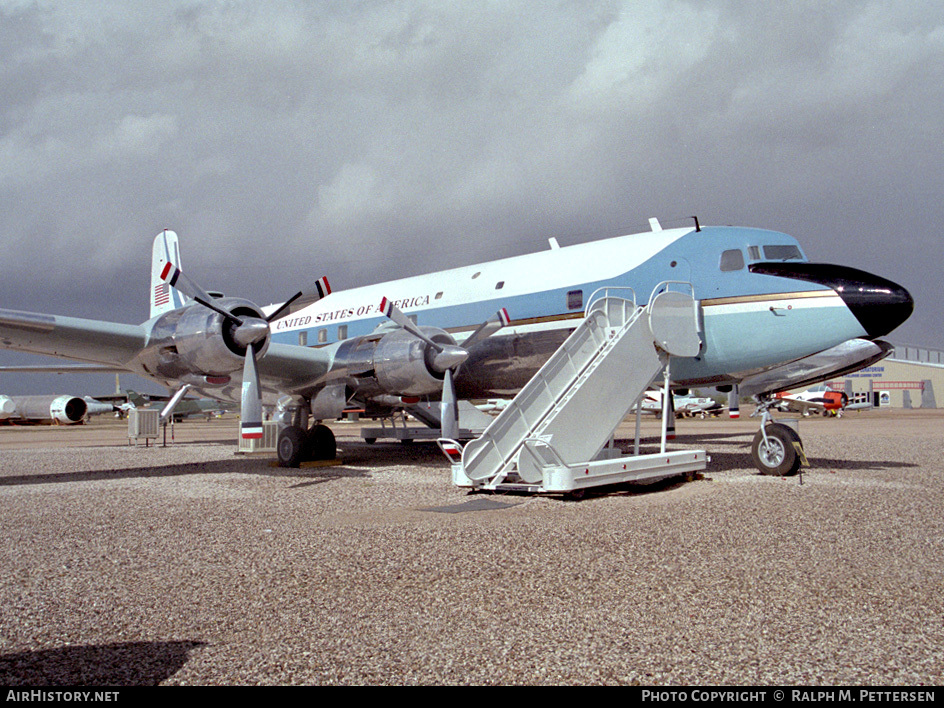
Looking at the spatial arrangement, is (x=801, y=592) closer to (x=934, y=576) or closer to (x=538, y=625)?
(x=934, y=576)

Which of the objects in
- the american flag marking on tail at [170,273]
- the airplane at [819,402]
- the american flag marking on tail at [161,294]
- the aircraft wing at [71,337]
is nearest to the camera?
the american flag marking on tail at [170,273]

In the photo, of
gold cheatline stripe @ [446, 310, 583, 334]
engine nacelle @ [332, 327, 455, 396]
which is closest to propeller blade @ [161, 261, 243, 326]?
engine nacelle @ [332, 327, 455, 396]

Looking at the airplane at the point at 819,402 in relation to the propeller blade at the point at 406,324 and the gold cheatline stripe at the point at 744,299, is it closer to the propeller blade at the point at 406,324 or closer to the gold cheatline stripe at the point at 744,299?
the gold cheatline stripe at the point at 744,299

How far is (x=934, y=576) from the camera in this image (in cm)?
526

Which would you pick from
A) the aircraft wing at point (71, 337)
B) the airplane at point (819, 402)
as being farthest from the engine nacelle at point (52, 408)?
the airplane at point (819, 402)

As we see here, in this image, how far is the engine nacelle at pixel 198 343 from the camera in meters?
12.5

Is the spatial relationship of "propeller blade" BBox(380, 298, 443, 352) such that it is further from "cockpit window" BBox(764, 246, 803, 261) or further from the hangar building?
the hangar building

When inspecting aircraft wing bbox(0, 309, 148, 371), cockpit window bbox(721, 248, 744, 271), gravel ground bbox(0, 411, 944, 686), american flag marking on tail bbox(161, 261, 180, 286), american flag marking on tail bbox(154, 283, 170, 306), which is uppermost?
american flag marking on tail bbox(154, 283, 170, 306)

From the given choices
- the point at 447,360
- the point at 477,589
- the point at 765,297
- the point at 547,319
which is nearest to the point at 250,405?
the point at 447,360

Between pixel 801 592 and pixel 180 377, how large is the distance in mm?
11453

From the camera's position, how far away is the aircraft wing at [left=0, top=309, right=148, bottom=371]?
11.8 m

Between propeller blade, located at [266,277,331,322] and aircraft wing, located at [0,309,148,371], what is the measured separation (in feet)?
8.20

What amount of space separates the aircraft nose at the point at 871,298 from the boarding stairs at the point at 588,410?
87.2 inches

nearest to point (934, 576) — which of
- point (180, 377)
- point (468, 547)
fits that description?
point (468, 547)
